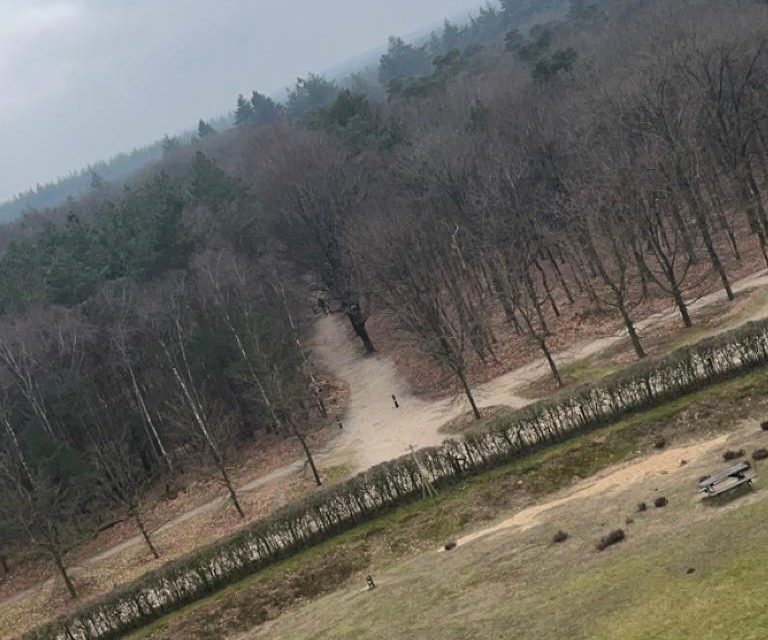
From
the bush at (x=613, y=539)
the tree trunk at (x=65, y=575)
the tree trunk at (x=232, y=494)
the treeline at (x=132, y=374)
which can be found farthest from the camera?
the treeline at (x=132, y=374)

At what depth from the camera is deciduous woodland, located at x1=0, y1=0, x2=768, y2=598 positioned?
138 ft

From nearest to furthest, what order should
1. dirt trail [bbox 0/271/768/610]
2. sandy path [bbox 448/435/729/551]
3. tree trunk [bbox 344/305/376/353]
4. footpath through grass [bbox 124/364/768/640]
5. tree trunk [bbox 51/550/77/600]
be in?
sandy path [bbox 448/435/729/551] → footpath through grass [bbox 124/364/768/640] → tree trunk [bbox 51/550/77/600] → dirt trail [bbox 0/271/768/610] → tree trunk [bbox 344/305/376/353]

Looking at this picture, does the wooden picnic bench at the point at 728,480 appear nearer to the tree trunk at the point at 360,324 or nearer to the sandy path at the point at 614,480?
the sandy path at the point at 614,480

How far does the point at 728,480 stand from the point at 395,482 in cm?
1346

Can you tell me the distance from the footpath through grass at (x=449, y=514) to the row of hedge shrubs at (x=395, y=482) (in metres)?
0.60

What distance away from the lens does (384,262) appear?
51.6 m

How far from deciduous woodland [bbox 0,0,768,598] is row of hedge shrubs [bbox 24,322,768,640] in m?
7.44

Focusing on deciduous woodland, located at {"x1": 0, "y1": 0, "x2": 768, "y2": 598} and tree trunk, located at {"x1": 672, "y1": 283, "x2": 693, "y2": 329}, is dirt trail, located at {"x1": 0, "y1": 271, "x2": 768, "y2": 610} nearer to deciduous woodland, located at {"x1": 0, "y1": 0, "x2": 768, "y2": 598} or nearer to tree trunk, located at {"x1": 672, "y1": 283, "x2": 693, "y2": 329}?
deciduous woodland, located at {"x1": 0, "y1": 0, "x2": 768, "y2": 598}

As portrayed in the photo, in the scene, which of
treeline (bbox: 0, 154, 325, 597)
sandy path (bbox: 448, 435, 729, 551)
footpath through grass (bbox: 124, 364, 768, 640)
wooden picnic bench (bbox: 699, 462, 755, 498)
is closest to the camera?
wooden picnic bench (bbox: 699, 462, 755, 498)

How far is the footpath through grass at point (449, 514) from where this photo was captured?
79.5 ft

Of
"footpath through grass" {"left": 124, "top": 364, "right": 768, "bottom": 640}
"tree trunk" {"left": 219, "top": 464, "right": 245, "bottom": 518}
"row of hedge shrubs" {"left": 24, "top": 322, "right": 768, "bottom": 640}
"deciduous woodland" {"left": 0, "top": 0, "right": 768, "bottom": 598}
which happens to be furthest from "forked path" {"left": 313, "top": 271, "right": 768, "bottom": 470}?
"footpath through grass" {"left": 124, "top": 364, "right": 768, "bottom": 640}

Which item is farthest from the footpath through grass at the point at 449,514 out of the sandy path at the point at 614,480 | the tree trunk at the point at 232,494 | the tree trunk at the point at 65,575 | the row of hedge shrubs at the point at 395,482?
the tree trunk at the point at 232,494

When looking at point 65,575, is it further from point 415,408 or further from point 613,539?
point 613,539

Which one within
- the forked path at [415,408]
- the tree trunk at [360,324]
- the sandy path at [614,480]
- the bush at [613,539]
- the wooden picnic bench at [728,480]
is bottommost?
the forked path at [415,408]
